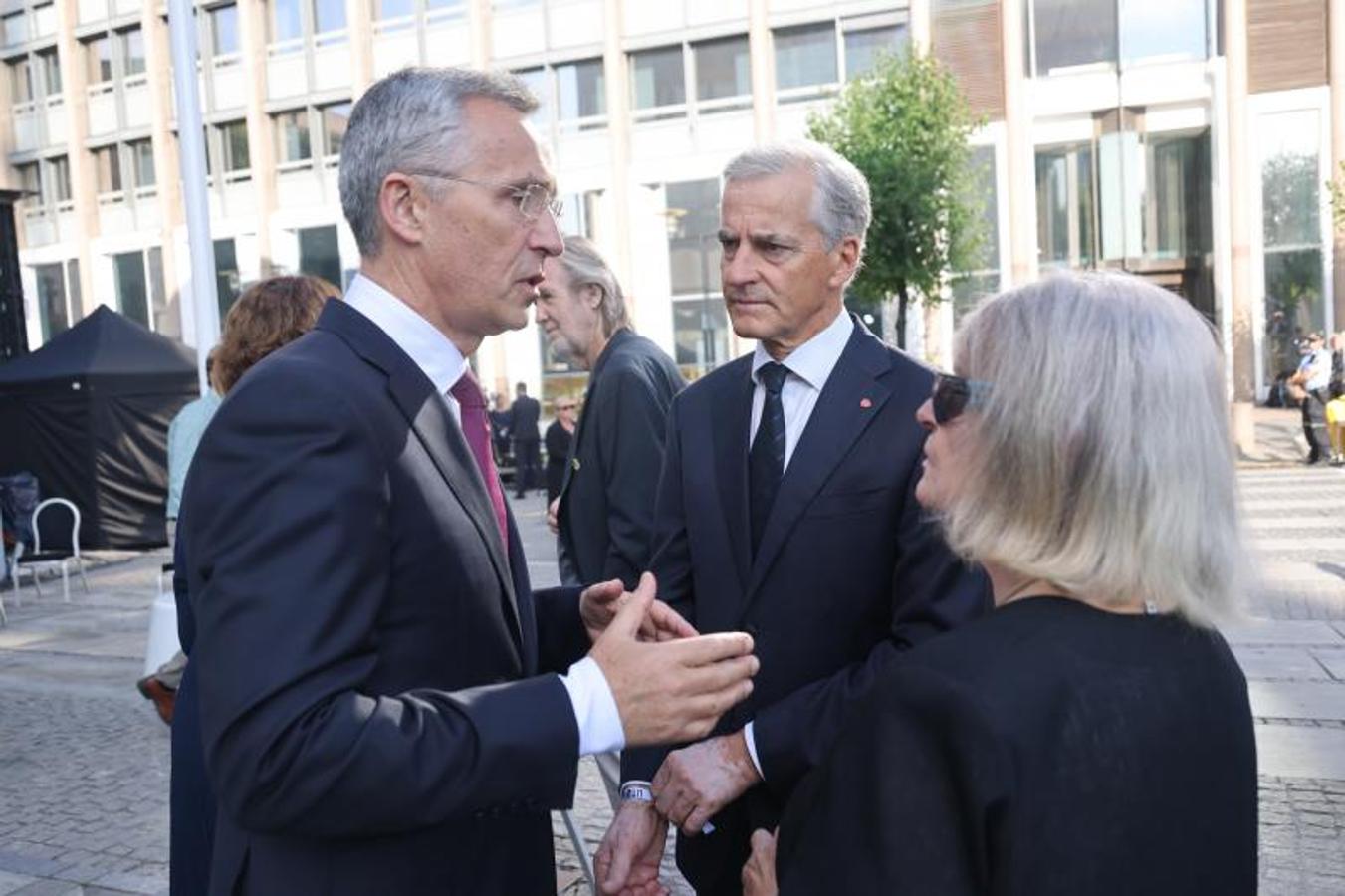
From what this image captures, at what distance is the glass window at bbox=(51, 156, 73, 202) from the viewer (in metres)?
36.9

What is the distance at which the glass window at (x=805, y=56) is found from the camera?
1073 inches

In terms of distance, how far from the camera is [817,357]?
2605 mm

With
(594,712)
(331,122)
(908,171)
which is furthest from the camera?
(331,122)

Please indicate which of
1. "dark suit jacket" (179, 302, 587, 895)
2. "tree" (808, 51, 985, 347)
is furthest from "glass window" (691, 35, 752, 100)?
"dark suit jacket" (179, 302, 587, 895)

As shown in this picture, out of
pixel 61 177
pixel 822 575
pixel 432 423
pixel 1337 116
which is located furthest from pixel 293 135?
pixel 432 423

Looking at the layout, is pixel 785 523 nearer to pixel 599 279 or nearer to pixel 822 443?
pixel 822 443

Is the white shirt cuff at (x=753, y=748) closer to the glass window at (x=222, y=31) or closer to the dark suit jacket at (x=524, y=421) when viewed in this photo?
the dark suit jacket at (x=524, y=421)

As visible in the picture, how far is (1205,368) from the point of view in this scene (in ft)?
A: 4.89

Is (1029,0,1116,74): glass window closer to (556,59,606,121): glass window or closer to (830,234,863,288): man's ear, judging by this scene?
(556,59,606,121): glass window

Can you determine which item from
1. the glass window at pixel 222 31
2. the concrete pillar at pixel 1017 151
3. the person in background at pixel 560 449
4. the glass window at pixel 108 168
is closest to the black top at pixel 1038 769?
the person in background at pixel 560 449

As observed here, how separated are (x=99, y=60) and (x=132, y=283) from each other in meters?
7.10

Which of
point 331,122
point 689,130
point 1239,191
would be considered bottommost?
point 1239,191

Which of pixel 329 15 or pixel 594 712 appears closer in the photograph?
pixel 594 712

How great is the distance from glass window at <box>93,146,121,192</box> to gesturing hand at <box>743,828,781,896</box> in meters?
39.3
